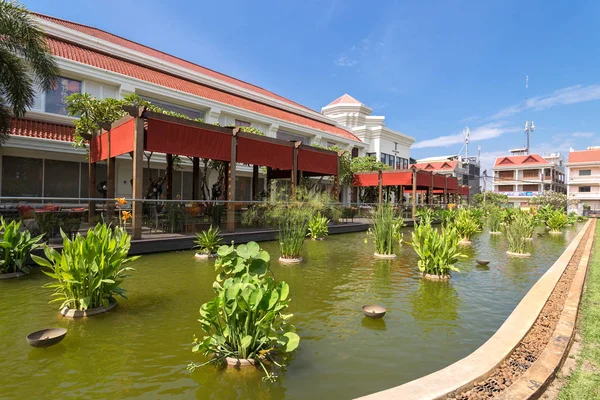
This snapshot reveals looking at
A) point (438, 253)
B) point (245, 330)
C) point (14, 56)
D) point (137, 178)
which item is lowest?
point (245, 330)

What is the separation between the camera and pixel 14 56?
10703 millimetres

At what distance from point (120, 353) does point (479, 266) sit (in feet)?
23.9

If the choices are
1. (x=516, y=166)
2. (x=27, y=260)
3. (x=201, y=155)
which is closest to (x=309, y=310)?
(x=27, y=260)

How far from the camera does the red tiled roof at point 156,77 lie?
15.3 meters

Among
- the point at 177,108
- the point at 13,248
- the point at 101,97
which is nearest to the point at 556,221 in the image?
the point at 13,248

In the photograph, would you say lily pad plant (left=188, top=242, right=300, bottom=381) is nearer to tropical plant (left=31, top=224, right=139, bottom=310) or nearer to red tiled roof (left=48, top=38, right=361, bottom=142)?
tropical plant (left=31, top=224, right=139, bottom=310)

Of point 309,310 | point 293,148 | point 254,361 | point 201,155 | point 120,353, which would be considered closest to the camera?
point 254,361

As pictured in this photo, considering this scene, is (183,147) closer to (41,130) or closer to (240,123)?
(41,130)

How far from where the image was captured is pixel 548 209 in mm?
18344

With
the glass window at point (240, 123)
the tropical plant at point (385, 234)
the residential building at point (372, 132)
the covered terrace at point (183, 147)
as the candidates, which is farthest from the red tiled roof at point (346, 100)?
the tropical plant at point (385, 234)

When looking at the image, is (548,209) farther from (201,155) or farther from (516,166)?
(516,166)

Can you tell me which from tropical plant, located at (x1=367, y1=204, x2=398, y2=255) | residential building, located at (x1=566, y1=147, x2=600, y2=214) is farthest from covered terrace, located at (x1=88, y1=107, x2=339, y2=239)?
residential building, located at (x1=566, y1=147, x2=600, y2=214)

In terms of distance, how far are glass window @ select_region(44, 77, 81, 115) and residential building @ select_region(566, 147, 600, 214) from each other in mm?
55686

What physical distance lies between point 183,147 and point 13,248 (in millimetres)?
5054
